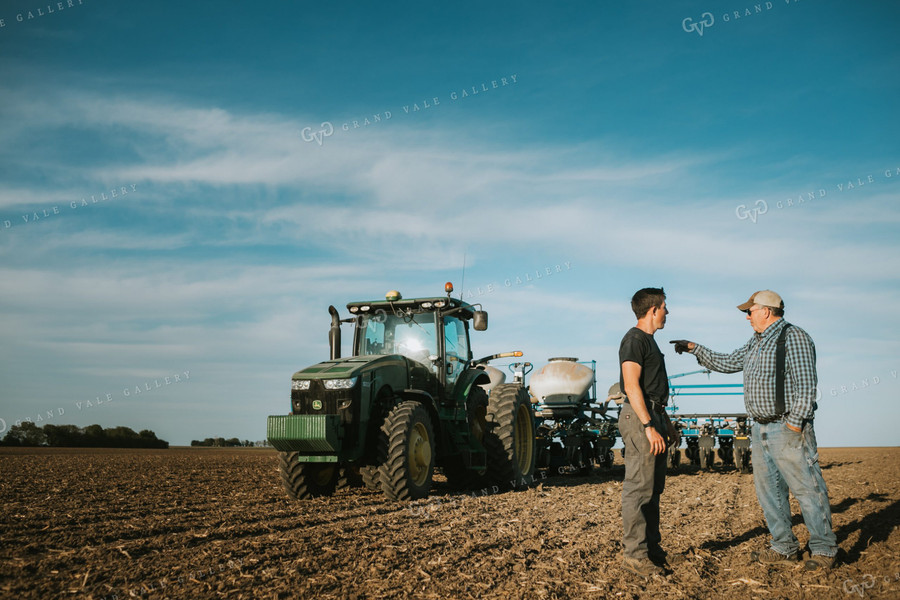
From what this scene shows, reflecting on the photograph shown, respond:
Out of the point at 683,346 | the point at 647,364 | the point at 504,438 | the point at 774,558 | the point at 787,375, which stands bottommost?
the point at 774,558

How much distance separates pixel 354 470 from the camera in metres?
10.2

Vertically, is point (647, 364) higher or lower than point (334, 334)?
lower

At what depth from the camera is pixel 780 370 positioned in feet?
17.2

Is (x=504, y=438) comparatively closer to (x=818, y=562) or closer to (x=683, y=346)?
(x=683, y=346)

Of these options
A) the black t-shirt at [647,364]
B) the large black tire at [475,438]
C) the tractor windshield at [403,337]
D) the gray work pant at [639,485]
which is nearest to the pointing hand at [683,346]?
the black t-shirt at [647,364]

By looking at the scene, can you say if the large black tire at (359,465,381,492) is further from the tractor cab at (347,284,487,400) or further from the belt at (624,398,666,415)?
the belt at (624,398,666,415)

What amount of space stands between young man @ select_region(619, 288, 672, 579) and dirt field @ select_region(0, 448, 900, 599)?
0.24 metres

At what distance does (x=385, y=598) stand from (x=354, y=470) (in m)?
5.92

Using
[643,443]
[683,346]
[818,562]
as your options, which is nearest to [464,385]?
[683,346]

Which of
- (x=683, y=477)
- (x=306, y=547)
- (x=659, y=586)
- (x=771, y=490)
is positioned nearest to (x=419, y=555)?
(x=306, y=547)

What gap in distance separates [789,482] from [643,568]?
129 centimetres

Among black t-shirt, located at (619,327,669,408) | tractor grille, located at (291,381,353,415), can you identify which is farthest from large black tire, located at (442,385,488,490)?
black t-shirt, located at (619,327,669,408)

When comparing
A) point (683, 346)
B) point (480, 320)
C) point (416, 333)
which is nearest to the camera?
point (683, 346)

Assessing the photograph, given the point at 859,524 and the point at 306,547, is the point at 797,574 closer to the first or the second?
the point at 859,524
